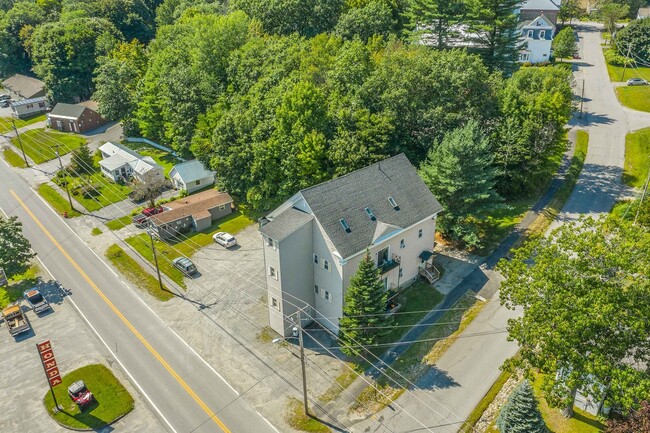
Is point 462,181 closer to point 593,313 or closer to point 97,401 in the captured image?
point 593,313

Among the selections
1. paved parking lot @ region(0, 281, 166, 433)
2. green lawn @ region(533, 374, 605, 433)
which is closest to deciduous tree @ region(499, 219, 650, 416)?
green lawn @ region(533, 374, 605, 433)

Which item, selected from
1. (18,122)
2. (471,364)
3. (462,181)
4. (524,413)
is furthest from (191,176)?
(18,122)

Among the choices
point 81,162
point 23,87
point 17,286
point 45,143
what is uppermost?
point 23,87

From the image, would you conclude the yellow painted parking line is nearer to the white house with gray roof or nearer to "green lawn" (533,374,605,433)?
the white house with gray roof

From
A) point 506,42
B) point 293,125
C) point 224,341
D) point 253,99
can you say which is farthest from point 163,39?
point 224,341

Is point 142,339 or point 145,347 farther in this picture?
point 142,339

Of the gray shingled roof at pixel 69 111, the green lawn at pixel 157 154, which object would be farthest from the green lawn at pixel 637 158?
the gray shingled roof at pixel 69 111
